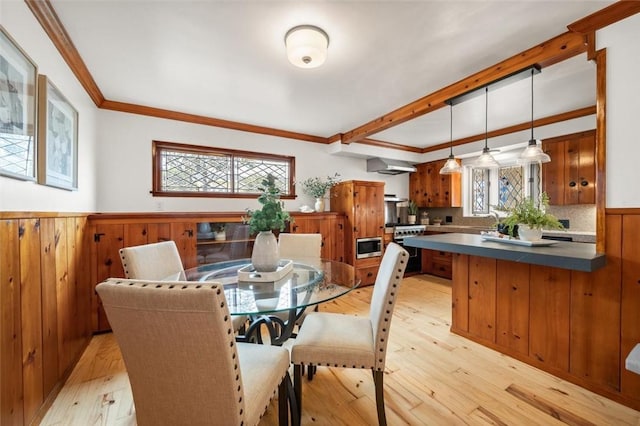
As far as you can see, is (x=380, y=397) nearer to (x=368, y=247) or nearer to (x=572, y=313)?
(x=572, y=313)

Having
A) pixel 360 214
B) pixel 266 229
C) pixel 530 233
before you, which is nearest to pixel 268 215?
pixel 266 229

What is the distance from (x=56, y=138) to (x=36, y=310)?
1133 millimetres

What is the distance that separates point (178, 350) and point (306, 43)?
72.6 inches

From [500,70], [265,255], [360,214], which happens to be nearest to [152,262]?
[265,255]

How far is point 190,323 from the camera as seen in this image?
0.82m

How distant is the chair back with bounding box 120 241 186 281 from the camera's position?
5.81ft

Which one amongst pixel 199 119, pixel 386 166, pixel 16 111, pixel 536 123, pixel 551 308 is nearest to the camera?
pixel 16 111

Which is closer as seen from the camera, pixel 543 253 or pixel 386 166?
pixel 543 253

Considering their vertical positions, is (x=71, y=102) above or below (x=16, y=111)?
above

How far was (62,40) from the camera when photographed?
1795 mm

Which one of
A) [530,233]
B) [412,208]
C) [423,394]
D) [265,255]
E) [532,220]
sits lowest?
[423,394]

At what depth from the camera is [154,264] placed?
1974 millimetres

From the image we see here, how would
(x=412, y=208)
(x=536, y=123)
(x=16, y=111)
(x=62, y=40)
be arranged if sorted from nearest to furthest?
(x=16, y=111) → (x=62, y=40) → (x=536, y=123) → (x=412, y=208)

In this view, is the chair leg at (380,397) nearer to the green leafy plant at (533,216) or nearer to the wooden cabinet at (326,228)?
the green leafy plant at (533,216)
